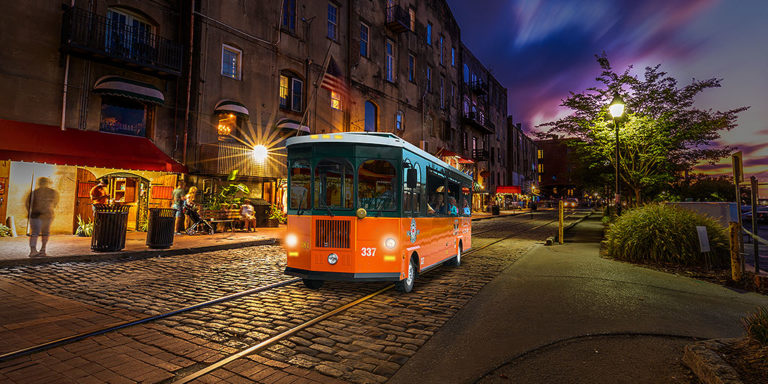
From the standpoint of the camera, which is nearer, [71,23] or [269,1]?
[71,23]

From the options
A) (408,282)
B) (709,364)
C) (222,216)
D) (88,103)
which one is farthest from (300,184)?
(88,103)

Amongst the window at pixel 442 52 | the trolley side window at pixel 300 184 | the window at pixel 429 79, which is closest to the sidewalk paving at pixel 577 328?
the trolley side window at pixel 300 184

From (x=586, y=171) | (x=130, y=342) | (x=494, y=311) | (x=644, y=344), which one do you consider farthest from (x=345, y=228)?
(x=586, y=171)

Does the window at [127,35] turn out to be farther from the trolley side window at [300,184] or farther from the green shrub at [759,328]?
the green shrub at [759,328]

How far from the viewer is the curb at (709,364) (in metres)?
2.97

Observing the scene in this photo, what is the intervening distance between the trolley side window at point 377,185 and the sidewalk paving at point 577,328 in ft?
7.19

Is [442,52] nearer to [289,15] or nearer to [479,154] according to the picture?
[479,154]

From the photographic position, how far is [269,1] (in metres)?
19.2

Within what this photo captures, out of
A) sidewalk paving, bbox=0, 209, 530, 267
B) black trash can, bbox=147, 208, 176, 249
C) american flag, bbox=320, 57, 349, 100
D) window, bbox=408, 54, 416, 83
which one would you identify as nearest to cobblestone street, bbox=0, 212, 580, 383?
sidewalk paving, bbox=0, 209, 530, 267

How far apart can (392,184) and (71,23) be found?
1418 centimetres

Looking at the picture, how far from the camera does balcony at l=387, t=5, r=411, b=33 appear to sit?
28125mm

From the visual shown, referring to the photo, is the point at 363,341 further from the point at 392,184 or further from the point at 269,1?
the point at 269,1

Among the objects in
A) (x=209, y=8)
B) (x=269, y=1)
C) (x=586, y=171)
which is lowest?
(x=586, y=171)

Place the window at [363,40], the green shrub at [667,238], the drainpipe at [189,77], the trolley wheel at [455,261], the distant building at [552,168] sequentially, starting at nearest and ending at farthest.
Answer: the green shrub at [667,238] → the trolley wheel at [455,261] → the drainpipe at [189,77] → the window at [363,40] → the distant building at [552,168]
